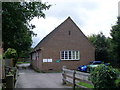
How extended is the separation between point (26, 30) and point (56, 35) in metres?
16.9

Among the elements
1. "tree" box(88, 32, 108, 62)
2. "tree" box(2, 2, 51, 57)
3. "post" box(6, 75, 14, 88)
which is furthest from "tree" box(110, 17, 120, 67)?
"post" box(6, 75, 14, 88)

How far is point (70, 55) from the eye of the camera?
1024 inches

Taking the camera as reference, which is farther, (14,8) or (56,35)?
(56,35)

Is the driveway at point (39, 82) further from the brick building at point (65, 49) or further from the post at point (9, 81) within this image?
the brick building at point (65, 49)

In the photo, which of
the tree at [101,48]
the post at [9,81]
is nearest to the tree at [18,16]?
the post at [9,81]

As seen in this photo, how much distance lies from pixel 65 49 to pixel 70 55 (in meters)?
1.18

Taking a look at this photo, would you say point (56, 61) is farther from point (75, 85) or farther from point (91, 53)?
point (75, 85)

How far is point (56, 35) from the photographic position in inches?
1002

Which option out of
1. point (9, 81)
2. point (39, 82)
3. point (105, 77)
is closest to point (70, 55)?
point (39, 82)

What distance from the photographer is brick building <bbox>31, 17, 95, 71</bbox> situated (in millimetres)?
24922

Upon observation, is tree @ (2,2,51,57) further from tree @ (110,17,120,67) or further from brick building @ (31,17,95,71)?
tree @ (110,17,120,67)

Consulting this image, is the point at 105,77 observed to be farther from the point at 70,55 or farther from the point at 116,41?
the point at 116,41

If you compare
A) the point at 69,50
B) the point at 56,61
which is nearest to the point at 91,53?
the point at 69,50

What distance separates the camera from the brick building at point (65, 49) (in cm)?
2492
